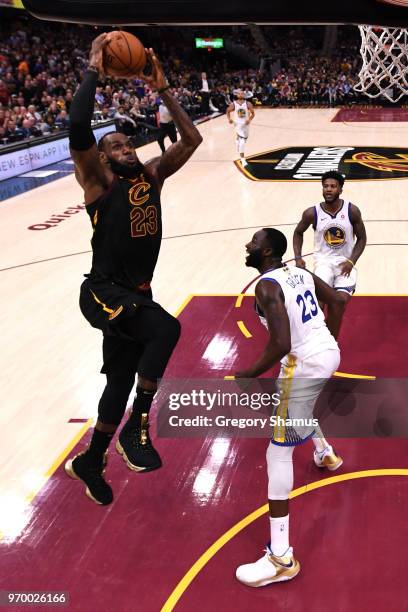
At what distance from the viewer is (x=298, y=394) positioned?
3.42m

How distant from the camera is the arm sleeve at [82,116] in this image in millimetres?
3016

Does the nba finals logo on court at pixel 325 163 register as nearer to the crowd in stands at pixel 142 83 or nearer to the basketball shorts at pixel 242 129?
the basketball shorts at pixel 242 129

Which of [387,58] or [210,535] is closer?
[210,535]

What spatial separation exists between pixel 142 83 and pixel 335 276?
2178 centimetres

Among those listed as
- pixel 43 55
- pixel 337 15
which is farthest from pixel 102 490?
pixel 43 55

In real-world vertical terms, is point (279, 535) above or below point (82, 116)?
below

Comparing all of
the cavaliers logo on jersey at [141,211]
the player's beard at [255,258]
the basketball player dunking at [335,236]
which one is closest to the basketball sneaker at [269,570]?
the player's beard at [255,258]

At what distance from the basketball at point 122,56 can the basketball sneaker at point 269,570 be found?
253cm

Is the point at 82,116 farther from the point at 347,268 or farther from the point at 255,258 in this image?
the point at 347,268

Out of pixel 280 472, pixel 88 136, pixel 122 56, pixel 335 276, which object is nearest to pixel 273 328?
pixel 280 472

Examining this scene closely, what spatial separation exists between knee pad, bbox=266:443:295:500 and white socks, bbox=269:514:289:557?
0.12m

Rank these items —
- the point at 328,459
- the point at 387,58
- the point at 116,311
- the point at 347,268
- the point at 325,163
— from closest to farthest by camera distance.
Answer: the point at 116,311 < the point at 328,459 < the point at 347,268 < the point at 387,58 < the point at 325,163

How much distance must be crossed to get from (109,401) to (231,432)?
1654mm

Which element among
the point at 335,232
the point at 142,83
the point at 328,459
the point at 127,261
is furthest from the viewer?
the point at 142,83
